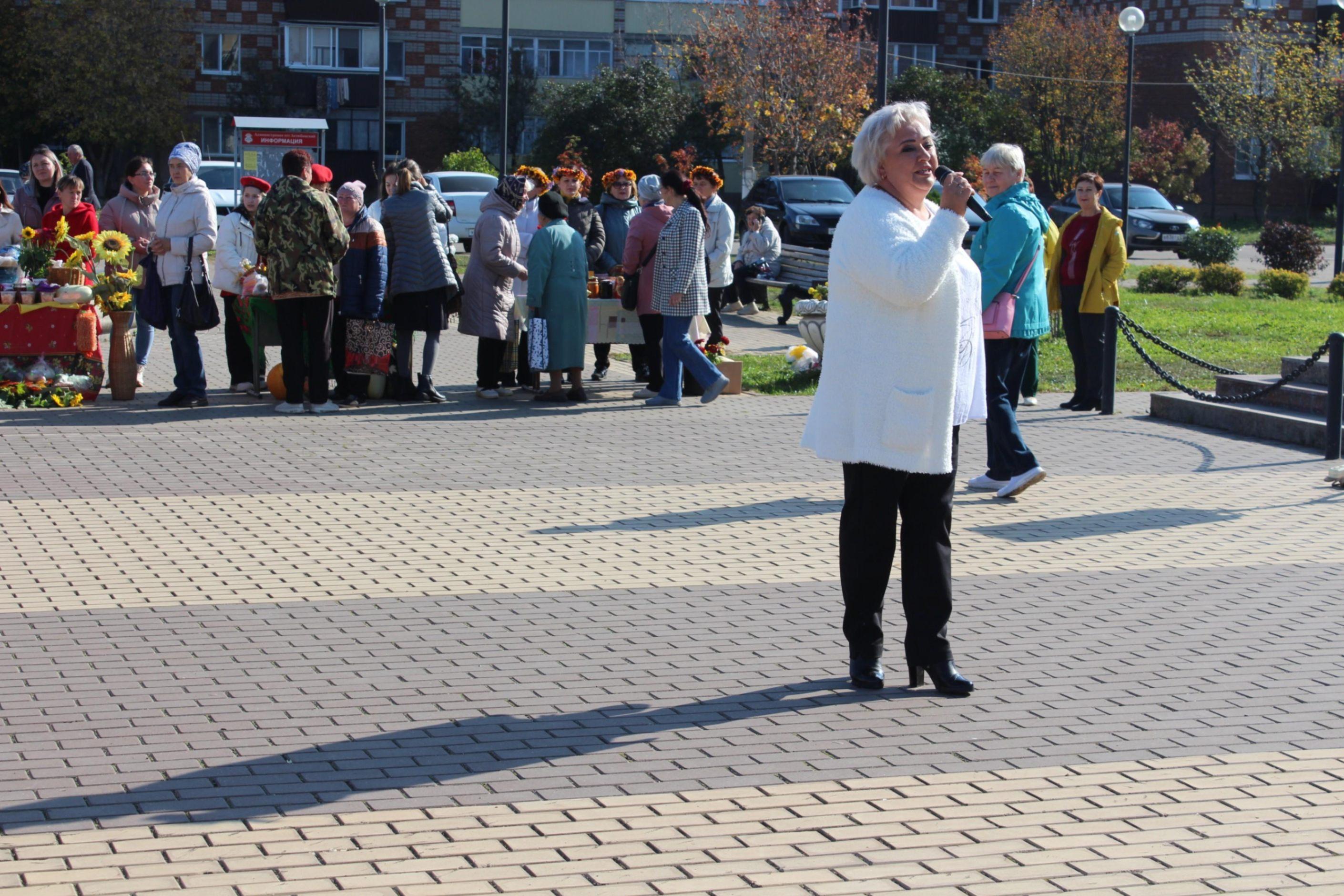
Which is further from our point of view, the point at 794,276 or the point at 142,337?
the point at 794,276

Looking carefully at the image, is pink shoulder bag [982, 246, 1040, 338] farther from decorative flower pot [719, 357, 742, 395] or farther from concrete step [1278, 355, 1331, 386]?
decorative flower pot [719, 357, 742, 395]

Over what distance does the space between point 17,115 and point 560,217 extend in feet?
142

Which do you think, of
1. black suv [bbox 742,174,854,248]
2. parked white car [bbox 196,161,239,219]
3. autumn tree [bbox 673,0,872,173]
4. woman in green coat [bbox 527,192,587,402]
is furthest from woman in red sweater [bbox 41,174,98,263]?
parked white car [bbox 196,161,239,219]

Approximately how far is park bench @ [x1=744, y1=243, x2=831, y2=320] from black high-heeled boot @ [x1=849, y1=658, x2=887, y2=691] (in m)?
14.5

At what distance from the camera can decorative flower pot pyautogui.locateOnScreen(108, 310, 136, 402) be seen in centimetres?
1279

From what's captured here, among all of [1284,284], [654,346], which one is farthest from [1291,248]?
[654,346]

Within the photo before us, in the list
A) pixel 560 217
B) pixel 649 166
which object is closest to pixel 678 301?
pixel 560 217

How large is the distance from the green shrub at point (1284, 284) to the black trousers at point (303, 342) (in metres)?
17.1

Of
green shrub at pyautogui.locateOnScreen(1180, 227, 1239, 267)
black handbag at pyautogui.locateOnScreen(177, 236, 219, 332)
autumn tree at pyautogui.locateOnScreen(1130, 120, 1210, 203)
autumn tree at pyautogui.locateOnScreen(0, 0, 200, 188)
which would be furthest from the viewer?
autumn tree at pyautogui.locateOnScreen(0, 0, 200, 188)

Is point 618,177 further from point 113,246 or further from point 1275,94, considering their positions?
point 1275,94

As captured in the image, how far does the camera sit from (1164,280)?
25672mm

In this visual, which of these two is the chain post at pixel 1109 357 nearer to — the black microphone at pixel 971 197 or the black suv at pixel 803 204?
the black microphone at pixel 971 197

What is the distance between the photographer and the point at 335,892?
385 centimetres

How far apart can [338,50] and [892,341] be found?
181 feet
